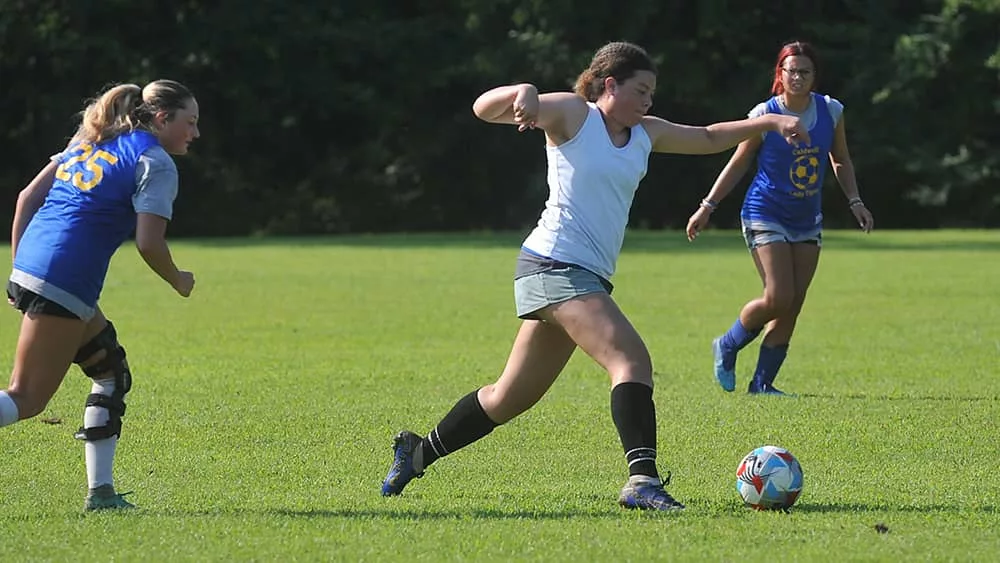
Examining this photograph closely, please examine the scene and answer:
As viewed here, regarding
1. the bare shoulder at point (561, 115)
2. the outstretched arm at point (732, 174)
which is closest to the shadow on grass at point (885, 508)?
the bare shoulder at point (561, 115)

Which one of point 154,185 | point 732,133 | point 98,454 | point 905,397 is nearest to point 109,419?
point 98,454

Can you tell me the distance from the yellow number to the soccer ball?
8.79 ft

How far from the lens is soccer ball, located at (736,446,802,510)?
20.6ft

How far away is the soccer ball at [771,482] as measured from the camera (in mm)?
6273

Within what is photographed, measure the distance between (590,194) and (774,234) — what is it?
3988 millimetres

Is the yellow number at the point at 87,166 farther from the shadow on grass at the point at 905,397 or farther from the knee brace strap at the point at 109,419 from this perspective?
the shadow on grass at the point at 905,397

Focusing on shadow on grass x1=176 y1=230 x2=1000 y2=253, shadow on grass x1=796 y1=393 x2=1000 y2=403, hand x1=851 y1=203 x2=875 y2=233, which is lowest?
shadow on grass x1=176 y1=230 x2=1000 y2=253

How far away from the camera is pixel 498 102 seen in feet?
19.7

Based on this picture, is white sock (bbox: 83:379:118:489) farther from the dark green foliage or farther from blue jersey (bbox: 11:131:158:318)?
the dark green foliage

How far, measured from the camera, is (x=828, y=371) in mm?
11500

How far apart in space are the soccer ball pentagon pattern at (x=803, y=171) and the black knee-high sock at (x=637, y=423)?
411 centimetres

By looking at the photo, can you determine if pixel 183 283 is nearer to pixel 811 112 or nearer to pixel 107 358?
pixel 107 358

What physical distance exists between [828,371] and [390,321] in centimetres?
499

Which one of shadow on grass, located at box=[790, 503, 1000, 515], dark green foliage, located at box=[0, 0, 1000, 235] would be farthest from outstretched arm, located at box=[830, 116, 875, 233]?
dark green foliage, located at box=[0, 0, 1000, 235]
